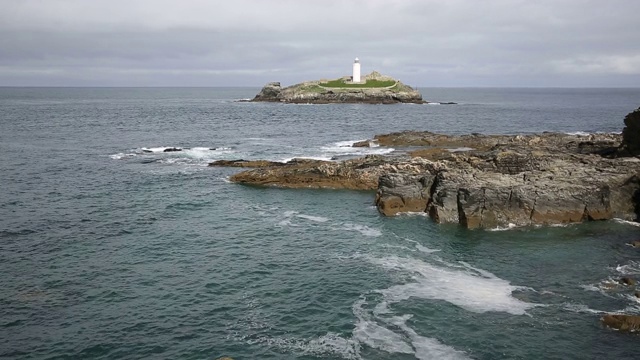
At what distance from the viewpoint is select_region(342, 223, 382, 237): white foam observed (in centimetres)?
3634

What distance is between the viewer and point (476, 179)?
39.4m

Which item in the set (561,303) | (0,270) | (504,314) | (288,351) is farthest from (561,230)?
(0,270)

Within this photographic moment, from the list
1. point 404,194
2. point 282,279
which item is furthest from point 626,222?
point 282,279

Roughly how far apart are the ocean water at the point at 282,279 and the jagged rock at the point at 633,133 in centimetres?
1588

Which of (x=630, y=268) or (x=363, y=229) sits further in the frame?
(x=363, y=229)

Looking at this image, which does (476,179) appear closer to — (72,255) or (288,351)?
(288,351)

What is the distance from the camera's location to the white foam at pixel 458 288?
2489 cm

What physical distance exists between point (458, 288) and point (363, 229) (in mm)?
11527

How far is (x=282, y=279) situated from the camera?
93.0ft

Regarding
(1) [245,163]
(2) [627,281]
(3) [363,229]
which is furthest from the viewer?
(1) [245,163]

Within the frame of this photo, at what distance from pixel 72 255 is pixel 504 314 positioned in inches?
1028

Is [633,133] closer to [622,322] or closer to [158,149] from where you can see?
[622,322]

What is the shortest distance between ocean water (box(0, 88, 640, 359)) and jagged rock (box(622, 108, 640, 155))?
15882 millimetres

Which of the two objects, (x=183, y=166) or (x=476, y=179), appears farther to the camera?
(x=183, y=166)
